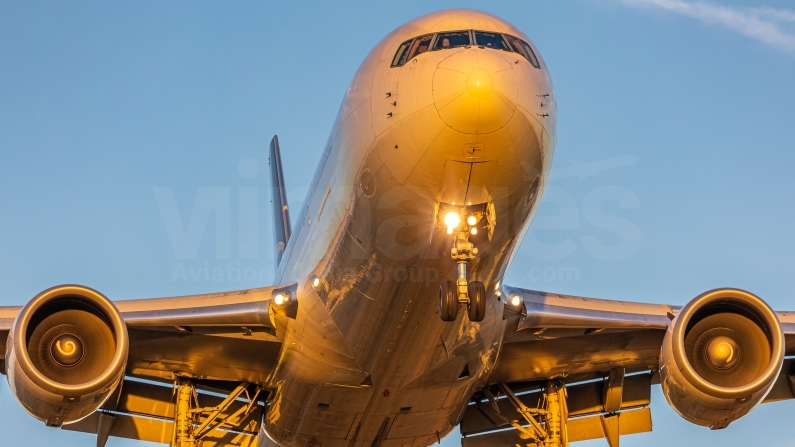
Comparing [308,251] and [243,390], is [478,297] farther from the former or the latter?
[243,390]

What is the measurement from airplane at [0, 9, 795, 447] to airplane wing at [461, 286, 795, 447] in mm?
39

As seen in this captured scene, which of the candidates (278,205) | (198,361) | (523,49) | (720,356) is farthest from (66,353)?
(278,205)

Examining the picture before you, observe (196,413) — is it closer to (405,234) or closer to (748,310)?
(405,234)

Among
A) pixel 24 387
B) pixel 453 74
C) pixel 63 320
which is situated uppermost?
pixel 453 74

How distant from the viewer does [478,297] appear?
1600 cm

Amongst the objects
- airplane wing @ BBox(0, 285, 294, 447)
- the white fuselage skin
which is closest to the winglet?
airplane wing @ BBox(0, 285, 294, 447)

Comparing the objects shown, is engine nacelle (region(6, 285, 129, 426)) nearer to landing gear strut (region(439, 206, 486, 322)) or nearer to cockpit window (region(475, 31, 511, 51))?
landing gear strut (region(439, 206, 486, 322))

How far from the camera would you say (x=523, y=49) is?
49.6 feet

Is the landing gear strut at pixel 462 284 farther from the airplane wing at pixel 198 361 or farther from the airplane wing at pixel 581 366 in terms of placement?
the airplane wing at pixel 198 361

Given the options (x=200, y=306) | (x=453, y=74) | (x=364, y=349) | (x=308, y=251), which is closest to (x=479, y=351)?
(x=364, y=349)

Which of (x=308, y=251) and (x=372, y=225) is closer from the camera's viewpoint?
(x=372, y=225)

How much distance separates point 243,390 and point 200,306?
2.58 metres

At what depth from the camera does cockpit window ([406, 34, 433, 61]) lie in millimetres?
15078

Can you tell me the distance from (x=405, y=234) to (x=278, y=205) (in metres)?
18.2
